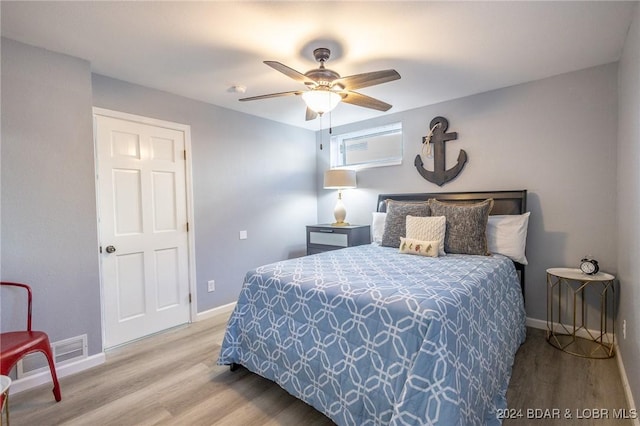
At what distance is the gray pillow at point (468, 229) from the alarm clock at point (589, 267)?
2.29 ft

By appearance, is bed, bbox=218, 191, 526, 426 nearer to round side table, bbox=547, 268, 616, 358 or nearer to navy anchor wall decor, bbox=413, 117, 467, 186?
round side table, bbox=547, 268, 616, 358

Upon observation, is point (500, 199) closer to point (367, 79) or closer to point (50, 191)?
point (367, 79)

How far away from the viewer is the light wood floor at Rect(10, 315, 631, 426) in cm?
178

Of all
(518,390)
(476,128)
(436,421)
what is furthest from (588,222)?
(436,421)

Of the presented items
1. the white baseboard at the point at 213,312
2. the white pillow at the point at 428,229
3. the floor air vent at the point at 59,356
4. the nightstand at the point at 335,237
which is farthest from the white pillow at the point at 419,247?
the floor air vent at the point at 59,356

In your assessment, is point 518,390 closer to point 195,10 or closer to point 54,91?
point 195,10

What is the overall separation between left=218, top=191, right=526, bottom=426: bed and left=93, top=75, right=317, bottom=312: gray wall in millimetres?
1447

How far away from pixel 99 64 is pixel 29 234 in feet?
4.71

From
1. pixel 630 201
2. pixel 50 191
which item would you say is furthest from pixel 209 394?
pixel 630 201

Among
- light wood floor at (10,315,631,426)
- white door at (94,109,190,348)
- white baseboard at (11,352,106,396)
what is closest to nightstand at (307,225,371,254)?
white door at (94,109,190,348)

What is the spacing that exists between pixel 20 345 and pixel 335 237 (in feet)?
9.61

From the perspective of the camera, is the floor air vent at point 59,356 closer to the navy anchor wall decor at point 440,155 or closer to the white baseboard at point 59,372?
the white baseboard at point 59,372

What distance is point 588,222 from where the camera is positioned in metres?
2.66

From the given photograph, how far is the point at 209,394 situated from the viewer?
2008mm
